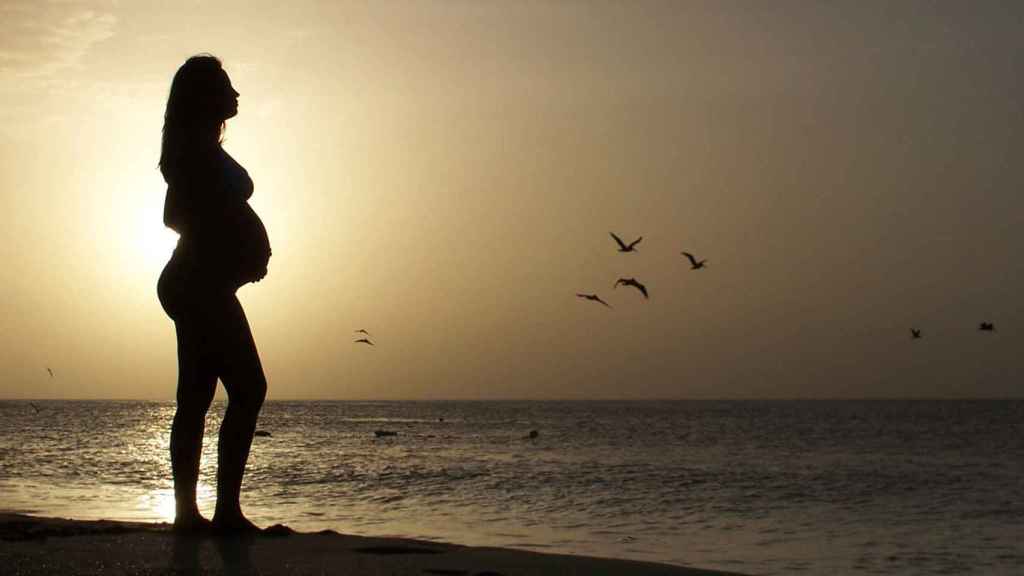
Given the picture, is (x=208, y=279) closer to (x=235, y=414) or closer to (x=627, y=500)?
(x=235, y=414)

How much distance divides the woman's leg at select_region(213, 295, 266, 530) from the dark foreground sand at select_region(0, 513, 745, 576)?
25cm

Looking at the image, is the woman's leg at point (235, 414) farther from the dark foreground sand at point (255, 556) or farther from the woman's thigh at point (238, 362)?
the dark foreground sand at point (255, 556)

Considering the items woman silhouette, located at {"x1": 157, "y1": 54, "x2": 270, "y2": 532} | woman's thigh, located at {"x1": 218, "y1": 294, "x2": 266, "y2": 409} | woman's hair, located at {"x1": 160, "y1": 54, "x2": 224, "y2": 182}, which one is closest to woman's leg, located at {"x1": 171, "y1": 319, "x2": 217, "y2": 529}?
woman silhouette, located at {"x1": 157, "y1": 54, "x2": 270, "y2": 532}

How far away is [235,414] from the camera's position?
18.4 ft

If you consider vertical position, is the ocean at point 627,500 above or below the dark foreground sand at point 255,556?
below

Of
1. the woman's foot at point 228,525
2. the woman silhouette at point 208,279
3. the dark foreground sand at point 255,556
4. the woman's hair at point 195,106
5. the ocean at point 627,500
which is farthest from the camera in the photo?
the ocean at point 627,500

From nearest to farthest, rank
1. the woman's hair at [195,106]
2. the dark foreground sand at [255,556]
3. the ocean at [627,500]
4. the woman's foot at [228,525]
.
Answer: the dark foreground sand at [255,556]
the woman's foot at [228,525]
the woman's hair at [195,106]
the ocean at [627,500]

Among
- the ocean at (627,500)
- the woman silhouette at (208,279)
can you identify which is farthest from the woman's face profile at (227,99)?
the ocean at (627,500)

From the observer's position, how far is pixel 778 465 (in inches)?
1698

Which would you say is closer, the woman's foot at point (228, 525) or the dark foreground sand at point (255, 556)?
Answer: the dark foreground sand at point (255, 556)

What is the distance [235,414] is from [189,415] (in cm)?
28

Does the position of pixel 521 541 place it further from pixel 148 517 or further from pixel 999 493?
pixel 999 493

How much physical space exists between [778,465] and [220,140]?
39413mm

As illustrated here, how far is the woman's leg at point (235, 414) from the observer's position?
5.60 meters
